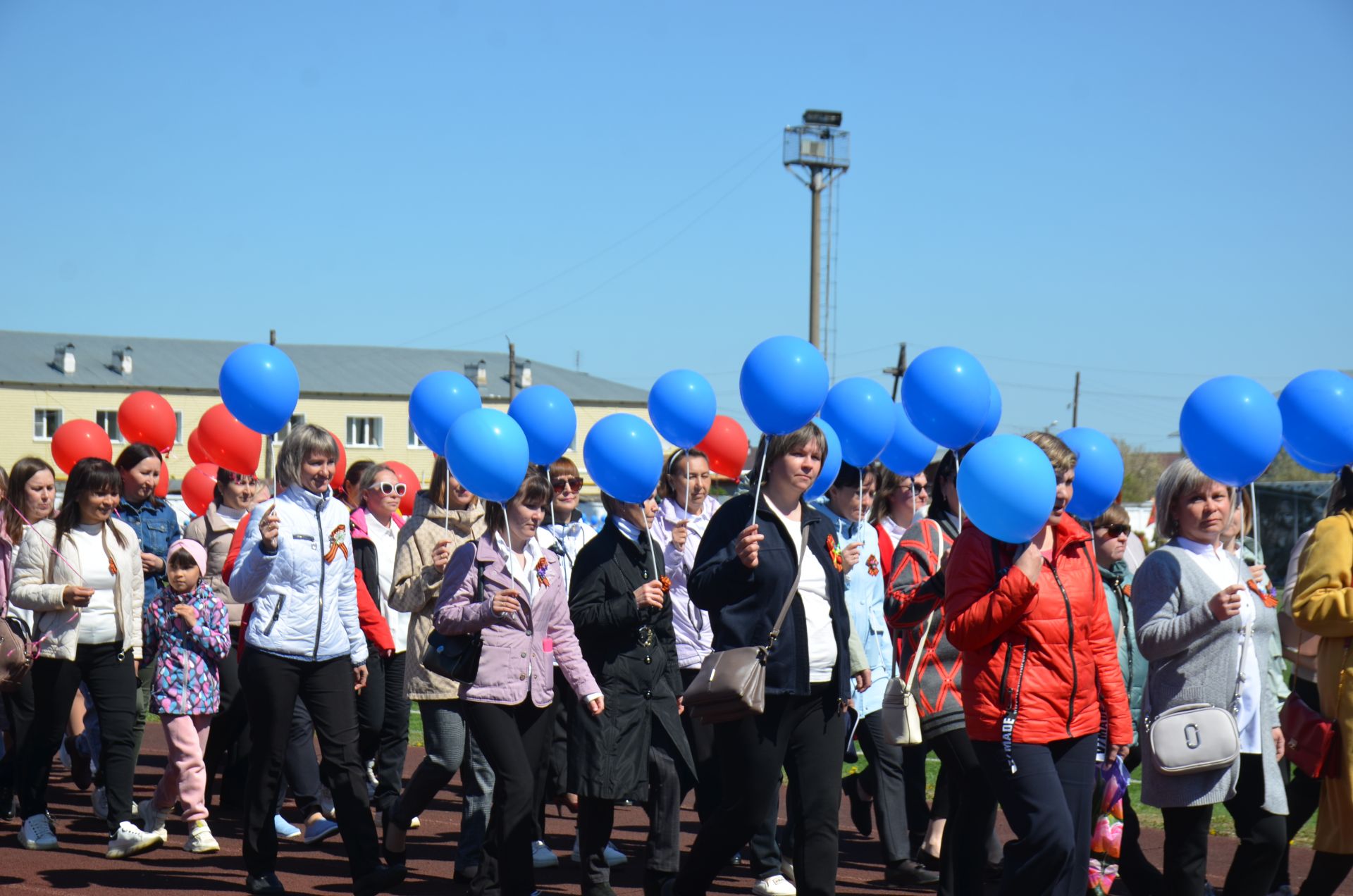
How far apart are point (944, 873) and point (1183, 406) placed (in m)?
2.16

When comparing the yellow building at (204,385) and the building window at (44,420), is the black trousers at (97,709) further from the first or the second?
the building window at (44,420)

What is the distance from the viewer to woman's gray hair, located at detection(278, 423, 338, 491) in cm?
657

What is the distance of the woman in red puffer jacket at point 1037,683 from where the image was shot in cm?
486

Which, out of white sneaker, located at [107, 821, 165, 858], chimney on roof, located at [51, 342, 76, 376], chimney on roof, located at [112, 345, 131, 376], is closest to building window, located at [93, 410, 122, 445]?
chimney on roof, located at [112, 345, 131, 376]

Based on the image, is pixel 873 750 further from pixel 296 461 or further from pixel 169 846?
pixel 169 846

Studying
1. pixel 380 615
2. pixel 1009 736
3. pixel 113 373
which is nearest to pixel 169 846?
pixel 380 615

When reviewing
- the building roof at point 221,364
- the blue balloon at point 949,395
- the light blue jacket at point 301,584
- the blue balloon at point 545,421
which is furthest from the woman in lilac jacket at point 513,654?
the building roof at point 221,364

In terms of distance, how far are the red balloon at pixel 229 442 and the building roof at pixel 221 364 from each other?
47277 mm

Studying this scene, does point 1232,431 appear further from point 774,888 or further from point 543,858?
point 543,858

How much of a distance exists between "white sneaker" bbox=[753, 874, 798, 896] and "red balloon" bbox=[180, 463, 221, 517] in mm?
6782

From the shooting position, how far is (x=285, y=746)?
6.56 meters

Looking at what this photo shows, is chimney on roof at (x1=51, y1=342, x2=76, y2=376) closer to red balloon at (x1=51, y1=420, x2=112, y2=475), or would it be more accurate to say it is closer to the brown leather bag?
red balloon at (x1=51, y1=420, x2=112, y2=475)

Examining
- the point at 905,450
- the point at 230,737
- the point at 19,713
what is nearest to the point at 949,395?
the point at 905,450

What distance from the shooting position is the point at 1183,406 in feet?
19.1
